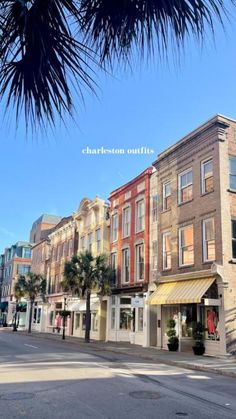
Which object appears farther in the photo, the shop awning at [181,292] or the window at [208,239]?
the window at [208,239]

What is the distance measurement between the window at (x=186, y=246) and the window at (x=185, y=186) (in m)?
1.70

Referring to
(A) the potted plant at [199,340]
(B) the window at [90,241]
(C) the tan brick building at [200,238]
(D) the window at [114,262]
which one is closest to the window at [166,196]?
(C) the tan brick building at [200,238]

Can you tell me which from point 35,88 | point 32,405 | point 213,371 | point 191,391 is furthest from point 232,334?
point 35,88

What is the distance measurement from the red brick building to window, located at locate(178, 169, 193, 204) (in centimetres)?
482

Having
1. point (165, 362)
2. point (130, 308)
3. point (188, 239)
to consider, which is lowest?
point (165, 362)

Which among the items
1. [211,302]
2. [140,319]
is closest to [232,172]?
[211,302]

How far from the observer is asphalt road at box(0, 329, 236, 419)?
7680mm

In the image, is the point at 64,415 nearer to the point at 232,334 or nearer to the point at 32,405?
the point at 32,405

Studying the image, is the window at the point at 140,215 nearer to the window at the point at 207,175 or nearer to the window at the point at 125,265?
the window at the point at 125,265

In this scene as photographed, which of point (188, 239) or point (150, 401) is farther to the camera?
point (188, 239)

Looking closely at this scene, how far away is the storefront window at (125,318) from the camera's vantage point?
31312mm

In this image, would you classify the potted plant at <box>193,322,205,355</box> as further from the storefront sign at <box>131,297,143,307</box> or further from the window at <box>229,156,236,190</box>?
Answer: the window at <box>229,156,236,190</box>

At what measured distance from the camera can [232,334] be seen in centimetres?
2047

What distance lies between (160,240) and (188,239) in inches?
124
